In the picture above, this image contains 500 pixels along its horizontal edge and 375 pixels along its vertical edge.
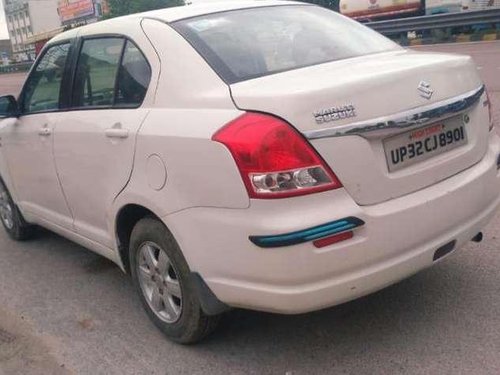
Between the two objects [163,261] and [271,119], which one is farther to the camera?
[163,261]

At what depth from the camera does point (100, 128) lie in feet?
11.3

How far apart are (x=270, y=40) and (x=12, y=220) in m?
3.18

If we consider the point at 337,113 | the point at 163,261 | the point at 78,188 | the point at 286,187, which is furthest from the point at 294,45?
the point at 78,188

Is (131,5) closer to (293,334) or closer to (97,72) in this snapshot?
(97,72)

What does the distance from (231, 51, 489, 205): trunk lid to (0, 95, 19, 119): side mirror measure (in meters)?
2.40

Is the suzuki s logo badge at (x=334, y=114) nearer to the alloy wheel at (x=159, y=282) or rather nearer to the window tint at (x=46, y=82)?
the alloy wheel at (x=159, y=282)

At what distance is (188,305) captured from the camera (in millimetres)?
3045

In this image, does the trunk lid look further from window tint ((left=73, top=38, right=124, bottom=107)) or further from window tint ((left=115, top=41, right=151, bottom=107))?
window tint ((left=73, top=38, right=124, bottom=107))

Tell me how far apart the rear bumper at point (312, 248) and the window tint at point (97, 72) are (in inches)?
42.2

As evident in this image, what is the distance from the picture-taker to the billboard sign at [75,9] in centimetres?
8000

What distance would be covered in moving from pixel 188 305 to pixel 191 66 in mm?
1177

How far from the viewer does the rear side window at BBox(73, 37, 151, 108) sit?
329cm

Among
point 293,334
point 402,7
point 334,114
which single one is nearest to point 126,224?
point 293,334

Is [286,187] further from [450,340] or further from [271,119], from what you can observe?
[450,340]
